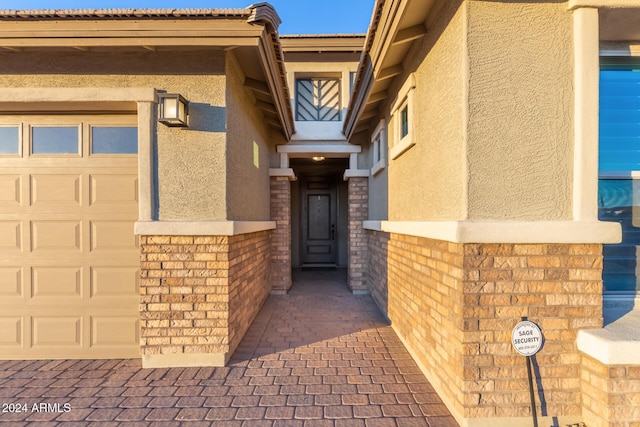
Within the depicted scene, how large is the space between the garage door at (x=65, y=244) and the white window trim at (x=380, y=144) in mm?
3463

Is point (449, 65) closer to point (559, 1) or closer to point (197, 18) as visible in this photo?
point (559, 1)

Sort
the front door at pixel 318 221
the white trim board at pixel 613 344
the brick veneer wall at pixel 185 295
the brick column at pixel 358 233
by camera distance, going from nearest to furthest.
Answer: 1. the white trim board at pixel 613 344
2. the brick veneer wall at pixel 185 295
3. the brick column at pixel 358 233
4. the front door at pixel 318 221

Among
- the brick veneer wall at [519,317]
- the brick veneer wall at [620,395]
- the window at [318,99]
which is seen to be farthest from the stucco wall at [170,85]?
the window at [318,99]

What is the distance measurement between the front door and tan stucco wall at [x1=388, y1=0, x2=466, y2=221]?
6.03 m

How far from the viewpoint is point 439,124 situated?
8.18 feet

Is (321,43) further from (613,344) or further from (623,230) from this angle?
(613,344)

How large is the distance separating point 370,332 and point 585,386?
220 centimetres

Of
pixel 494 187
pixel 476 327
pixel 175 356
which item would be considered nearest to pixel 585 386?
pixel 476 327

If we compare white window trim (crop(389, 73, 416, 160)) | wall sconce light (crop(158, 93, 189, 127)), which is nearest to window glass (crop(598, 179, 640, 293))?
white window trim (crop(389, 73, 416, 160))

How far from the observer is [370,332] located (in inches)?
151

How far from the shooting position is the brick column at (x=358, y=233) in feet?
19.5

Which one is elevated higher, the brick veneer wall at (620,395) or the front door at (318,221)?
the front door at (318,221)

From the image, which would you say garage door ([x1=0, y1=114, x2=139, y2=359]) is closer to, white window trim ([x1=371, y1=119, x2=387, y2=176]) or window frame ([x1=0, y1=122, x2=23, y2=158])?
window frame ([x1=0, y1=122, x2=23, y2=158])

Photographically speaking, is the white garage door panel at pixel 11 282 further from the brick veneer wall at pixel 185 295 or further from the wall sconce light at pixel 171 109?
the wall sconce light at pixel 171 109
